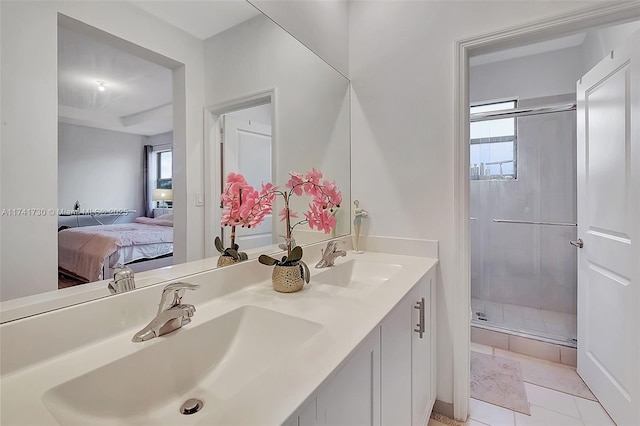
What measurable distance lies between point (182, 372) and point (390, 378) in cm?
59

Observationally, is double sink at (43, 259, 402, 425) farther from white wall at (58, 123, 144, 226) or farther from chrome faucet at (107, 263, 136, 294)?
white wall at (58, 123, 144, 226)

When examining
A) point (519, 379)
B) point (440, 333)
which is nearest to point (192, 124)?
point (440, 333)

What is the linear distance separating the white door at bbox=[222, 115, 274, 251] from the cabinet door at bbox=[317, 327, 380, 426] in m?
0.64

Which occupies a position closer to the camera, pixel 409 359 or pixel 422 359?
pixel 409 359

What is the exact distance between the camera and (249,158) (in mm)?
1258

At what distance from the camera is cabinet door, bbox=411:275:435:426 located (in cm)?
116

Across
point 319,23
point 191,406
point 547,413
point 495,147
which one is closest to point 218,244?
point 191,406

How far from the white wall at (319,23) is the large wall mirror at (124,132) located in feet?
0.27

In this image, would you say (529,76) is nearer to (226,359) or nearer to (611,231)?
(611,231)

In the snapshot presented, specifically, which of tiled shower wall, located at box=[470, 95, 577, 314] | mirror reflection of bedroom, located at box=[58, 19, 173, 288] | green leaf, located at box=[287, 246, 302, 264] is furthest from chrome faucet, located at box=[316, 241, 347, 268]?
tiled shower wall, located at box=[470, 95, 577, 314]

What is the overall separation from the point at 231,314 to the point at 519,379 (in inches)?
79.3

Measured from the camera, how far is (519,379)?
1897 mm

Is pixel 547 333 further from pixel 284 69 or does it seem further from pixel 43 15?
pixel 43 15

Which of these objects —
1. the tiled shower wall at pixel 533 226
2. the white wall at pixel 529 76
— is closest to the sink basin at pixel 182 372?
the tiled shower wall at pixel 533 226
